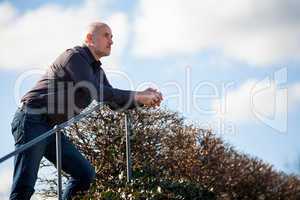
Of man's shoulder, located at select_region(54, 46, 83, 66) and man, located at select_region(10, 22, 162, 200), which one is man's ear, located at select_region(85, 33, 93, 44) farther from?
man's shoulder, located at select_region(54, 46, 83, 66)

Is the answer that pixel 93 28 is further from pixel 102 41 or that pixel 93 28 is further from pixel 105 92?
pixel 105 92

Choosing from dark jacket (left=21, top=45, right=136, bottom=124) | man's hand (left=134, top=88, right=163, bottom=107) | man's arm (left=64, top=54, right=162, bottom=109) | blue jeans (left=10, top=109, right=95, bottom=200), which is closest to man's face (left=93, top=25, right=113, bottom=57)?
dark jacket (left=21, top=45, right=136, bottom=124)

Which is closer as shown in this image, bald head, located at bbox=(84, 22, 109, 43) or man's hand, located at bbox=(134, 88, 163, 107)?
man's hand, located at bbox=(134, 88, 163, 107)

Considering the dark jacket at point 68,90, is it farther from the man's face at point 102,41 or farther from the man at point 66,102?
the man's face at point 102,41

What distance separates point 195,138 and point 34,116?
14.7m

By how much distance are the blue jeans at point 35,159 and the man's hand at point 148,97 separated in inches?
28.2

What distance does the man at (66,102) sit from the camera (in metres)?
4.86

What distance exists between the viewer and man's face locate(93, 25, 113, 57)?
5449mm

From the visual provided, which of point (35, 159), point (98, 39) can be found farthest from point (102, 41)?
point (35, 159)

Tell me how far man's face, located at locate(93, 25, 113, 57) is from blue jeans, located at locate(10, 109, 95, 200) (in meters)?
0.82

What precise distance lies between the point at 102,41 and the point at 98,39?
0.04 meters

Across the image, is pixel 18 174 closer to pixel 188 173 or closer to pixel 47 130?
pixel 47 130

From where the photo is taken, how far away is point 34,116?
197 inches

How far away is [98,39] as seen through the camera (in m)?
5.46
